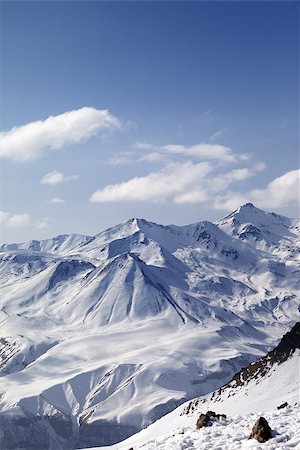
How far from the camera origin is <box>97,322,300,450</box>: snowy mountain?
101ft

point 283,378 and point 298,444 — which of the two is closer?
point 298,444

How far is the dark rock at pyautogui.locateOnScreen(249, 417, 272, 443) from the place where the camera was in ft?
97.8

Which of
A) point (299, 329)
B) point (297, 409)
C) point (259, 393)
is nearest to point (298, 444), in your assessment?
point (297, 409)

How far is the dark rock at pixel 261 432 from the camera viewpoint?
29.8 metres

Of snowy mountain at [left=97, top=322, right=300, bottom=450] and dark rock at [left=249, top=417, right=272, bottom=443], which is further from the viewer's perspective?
snowy mountain at [left=97, top=322, right=300, bottom=450]

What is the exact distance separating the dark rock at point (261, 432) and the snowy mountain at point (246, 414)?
37 centimetres

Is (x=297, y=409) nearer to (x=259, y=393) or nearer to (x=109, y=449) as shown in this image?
(x=109, y=449)

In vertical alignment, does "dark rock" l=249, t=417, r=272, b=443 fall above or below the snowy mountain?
above

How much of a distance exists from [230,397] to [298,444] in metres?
75.5

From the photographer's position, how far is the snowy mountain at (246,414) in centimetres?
3083

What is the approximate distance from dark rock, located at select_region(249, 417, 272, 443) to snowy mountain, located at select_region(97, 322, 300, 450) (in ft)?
1.23

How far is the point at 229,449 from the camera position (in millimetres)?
29188

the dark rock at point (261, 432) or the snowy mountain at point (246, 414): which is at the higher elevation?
the dark rock at point (261, 432)

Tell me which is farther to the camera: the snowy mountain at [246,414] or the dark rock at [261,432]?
the snowy mountain at [246,414]
